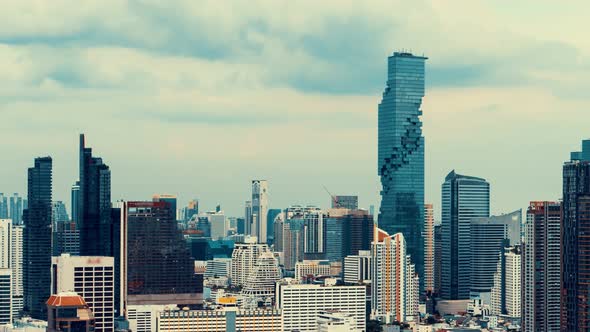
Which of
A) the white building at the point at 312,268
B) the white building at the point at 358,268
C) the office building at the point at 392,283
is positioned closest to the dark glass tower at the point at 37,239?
the white building at the point at 358,268

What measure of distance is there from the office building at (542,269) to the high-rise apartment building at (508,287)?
1287 centimetres

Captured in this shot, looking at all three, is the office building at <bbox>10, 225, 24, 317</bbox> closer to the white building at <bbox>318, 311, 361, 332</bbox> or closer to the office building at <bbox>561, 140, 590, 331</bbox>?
the white building at <bbox>318, 311, 361, 332</bbox>

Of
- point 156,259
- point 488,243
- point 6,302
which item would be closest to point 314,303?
point 156,259

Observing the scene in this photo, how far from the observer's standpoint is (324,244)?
485 feet

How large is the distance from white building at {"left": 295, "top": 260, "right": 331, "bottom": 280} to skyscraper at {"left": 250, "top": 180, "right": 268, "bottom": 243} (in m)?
30.8

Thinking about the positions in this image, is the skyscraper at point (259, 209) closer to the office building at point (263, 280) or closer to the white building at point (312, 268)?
the white building at point (312, 268)

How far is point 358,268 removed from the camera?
113 m

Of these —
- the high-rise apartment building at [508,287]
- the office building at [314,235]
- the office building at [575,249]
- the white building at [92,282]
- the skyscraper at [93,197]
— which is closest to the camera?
the office building at [575,249]

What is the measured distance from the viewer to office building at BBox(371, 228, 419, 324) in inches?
4033

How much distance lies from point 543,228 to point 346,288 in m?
15.4

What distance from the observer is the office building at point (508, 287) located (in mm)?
99000

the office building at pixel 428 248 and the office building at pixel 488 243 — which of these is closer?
the office building at pixel 488 243

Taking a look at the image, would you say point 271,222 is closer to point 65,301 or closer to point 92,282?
point 92,282

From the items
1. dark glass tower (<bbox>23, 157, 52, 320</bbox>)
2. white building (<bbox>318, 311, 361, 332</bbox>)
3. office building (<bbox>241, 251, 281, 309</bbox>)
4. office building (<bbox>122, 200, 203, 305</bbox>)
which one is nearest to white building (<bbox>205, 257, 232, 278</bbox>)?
dark glass tower (<bbox>23, 157, 52, 320</bbox>)
